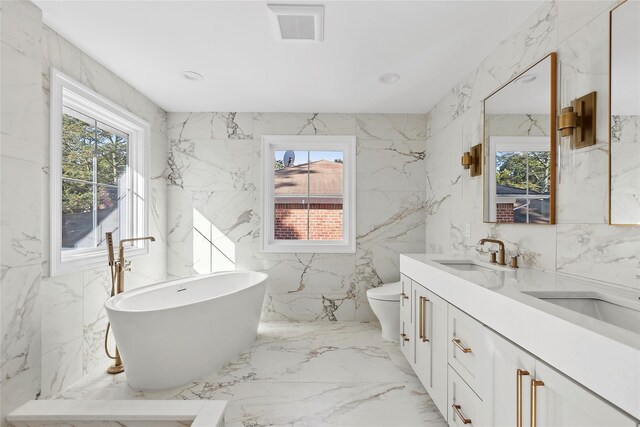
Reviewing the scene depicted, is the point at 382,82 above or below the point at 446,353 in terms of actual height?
above

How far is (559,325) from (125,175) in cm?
324

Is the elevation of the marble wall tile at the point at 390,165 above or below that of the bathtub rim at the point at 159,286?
above

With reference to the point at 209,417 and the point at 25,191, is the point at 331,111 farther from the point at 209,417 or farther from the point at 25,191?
the point at 209,417

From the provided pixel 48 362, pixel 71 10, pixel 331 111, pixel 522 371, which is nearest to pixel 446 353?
pixel 522 371

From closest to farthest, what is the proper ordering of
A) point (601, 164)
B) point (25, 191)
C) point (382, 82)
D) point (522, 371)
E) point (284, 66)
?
point (522, 371) < point (601, 164) < point (25, 191) < point (284, 66) < point (382, 82)

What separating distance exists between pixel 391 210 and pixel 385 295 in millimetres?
1008

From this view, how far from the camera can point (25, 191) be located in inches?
64.9

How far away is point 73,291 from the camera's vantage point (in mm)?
2039

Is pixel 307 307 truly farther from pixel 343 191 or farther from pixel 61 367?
pixel 61 367

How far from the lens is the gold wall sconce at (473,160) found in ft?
7.29

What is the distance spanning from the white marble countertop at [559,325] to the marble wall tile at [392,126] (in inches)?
81.4

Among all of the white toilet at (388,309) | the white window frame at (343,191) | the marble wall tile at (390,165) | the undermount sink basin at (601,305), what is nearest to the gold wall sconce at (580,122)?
the undermount sink basin at (601,305)

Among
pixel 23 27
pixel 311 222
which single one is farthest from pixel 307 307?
pixel 23 27

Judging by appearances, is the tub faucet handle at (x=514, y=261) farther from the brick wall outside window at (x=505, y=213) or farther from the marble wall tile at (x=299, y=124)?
the marble wall tile at (x=299, y=124)
